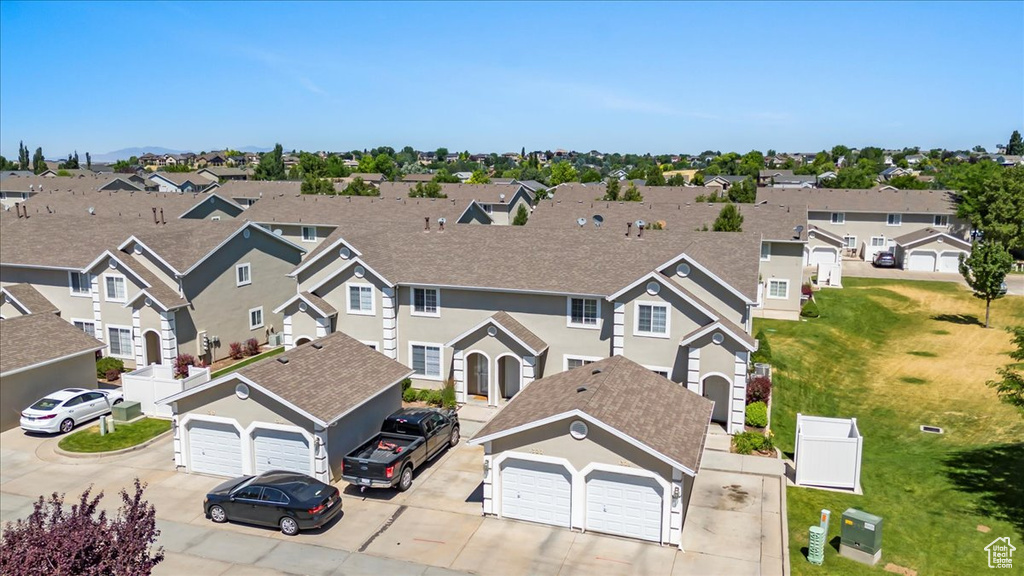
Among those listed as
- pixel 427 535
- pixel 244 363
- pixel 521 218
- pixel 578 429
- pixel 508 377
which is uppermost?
pixel 521 218

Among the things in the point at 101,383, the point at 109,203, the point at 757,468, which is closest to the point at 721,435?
the point at 757,468

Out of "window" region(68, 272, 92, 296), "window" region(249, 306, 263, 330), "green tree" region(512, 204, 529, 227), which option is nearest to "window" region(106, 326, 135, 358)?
"window" region(68, 272, 92, 296)

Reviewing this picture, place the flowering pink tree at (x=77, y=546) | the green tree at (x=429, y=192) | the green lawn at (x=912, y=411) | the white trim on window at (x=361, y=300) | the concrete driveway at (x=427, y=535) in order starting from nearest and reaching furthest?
the flowering pink tree at (x=77, y=546) < the concrete driveway at (x=427, y=535) < the green lawn at (x=912, y=411) < the white trim on window at (x=361, y=300) < the green tree at (x=429, y=192)

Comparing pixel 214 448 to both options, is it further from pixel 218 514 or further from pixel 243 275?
pixel 243 275

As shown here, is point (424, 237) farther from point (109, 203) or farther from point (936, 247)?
point (936, 247)

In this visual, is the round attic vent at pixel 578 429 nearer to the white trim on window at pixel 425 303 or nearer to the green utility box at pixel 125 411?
the white trim on window at pixel 425 303

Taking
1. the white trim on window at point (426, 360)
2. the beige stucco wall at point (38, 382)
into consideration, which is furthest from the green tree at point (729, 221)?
the beige stucco wall at point (38, 382)

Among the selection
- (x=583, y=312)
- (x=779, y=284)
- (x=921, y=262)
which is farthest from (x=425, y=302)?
(x=921, y=262)
